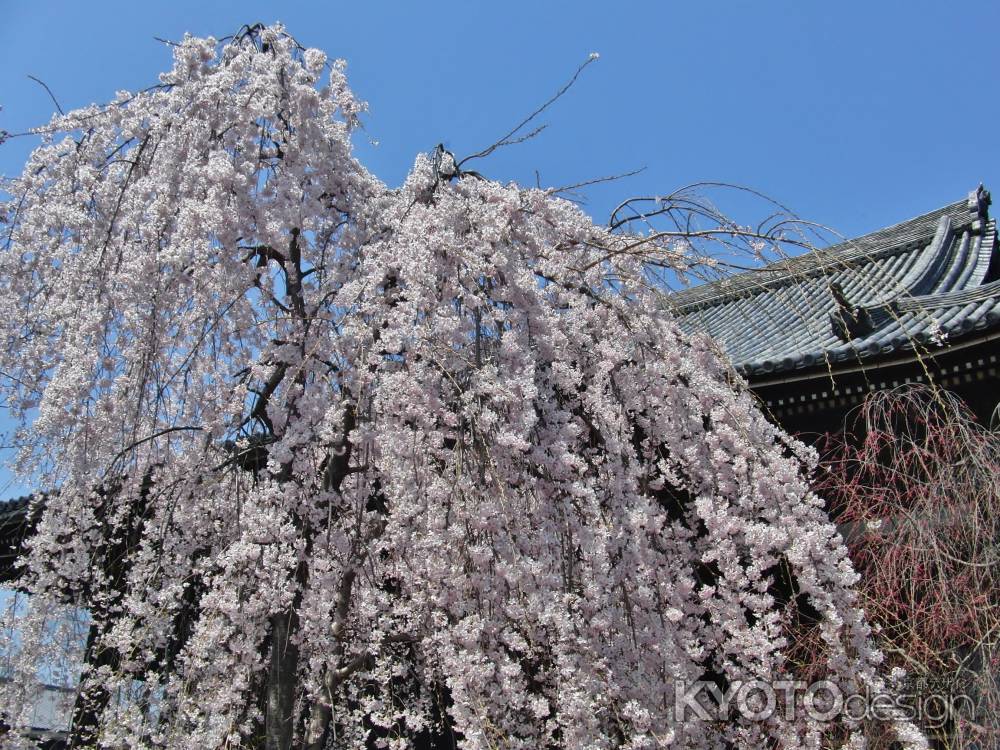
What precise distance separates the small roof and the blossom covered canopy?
0.84m

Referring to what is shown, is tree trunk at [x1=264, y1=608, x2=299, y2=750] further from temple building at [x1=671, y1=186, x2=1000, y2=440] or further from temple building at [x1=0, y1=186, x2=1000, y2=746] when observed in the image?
temple building at [x1=671, y1=186, x2=1000, y2=440]

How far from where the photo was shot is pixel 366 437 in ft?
12.3

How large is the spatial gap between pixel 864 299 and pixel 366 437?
5.90 metres

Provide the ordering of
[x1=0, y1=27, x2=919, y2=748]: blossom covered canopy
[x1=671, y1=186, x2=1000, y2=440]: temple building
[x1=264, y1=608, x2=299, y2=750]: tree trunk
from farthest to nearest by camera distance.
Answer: [x1=671, y1=186, x2=1000, y2=440]: temple building < [x1=264, y1=608, x2=299, y2=750]: tree trunk < [x1=0, y1=27, x2=919, y2=748]: blossom covered canopy

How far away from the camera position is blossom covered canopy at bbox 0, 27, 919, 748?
3.50 meters

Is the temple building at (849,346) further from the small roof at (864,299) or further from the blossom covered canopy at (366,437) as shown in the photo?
the blossom covered canopy at (366,437)

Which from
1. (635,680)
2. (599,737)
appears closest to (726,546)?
(635,680)

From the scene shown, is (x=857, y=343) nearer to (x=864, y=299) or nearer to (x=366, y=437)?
(x=864, y=299)

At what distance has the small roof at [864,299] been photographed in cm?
432

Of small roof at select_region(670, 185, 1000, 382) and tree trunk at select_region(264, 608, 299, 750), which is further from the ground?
small roof at select_region(670, 185, 1000, 382)

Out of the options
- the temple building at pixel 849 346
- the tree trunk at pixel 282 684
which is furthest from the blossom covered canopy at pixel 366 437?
the temple building at pixel 849 346

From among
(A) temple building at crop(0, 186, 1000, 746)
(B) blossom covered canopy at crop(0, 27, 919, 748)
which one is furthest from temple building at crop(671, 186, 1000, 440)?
(B) blossom covered canopy at crop(0, 27, 919, 748)

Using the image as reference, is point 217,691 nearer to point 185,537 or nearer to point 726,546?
point 185,537

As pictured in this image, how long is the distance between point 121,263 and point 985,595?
179 inches
